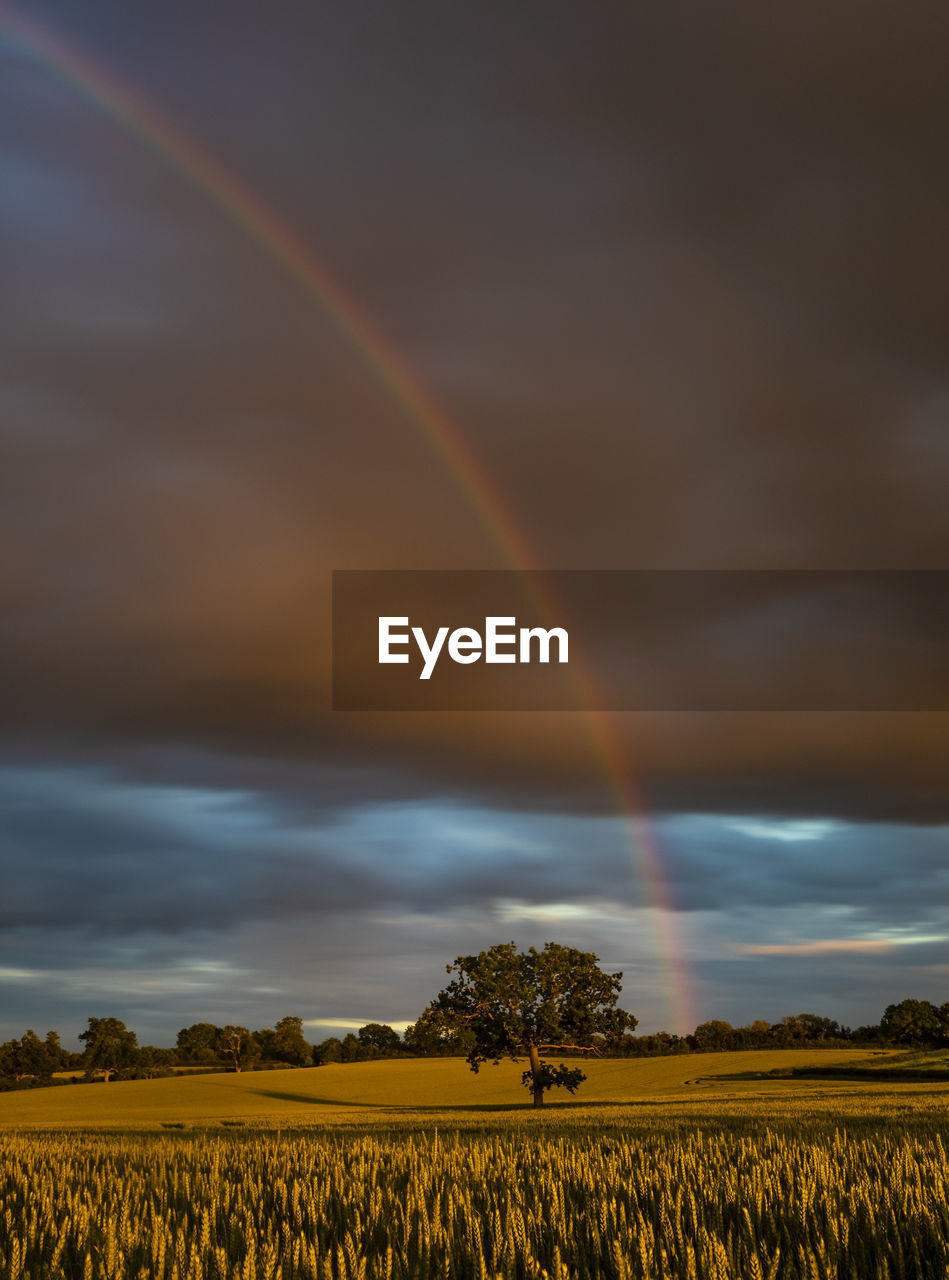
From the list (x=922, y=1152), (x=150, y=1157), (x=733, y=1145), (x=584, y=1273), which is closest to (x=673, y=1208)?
(x=584, y=1273)

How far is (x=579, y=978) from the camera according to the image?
7569cm

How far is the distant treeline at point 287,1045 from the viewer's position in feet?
548

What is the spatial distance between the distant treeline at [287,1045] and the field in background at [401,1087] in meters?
27.2

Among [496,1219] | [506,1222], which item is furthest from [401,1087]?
[506,1222]

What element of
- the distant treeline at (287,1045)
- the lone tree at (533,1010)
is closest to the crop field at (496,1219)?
the lone tree at (533,1010)

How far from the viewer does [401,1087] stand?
A: 11719 cm

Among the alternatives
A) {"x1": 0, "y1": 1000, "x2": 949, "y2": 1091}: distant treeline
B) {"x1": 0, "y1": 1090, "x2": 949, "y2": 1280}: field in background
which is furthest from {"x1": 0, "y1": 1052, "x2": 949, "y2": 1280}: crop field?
{"x1": 0, "y1": 1000, "x2": 949, "y2": 1091}: distant treeline

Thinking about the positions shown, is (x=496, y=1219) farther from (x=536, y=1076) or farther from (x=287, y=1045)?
(x=287, y=1045)

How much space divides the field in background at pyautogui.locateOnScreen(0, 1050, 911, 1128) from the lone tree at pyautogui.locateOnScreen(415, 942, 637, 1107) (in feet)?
37.3

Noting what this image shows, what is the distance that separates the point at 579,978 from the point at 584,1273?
228 ft

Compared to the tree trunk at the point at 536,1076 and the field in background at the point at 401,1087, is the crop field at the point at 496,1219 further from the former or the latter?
the field in background at the point at 401,1087

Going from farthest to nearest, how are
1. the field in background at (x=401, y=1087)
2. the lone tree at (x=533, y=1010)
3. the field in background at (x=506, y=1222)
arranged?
the field in background at (x=401, y=1087) < the lone tree at (x=533, y=1010) < the field in background at (x=506, y=1222)

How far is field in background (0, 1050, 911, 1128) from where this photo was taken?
9375cm

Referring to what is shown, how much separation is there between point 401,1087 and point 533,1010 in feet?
157
